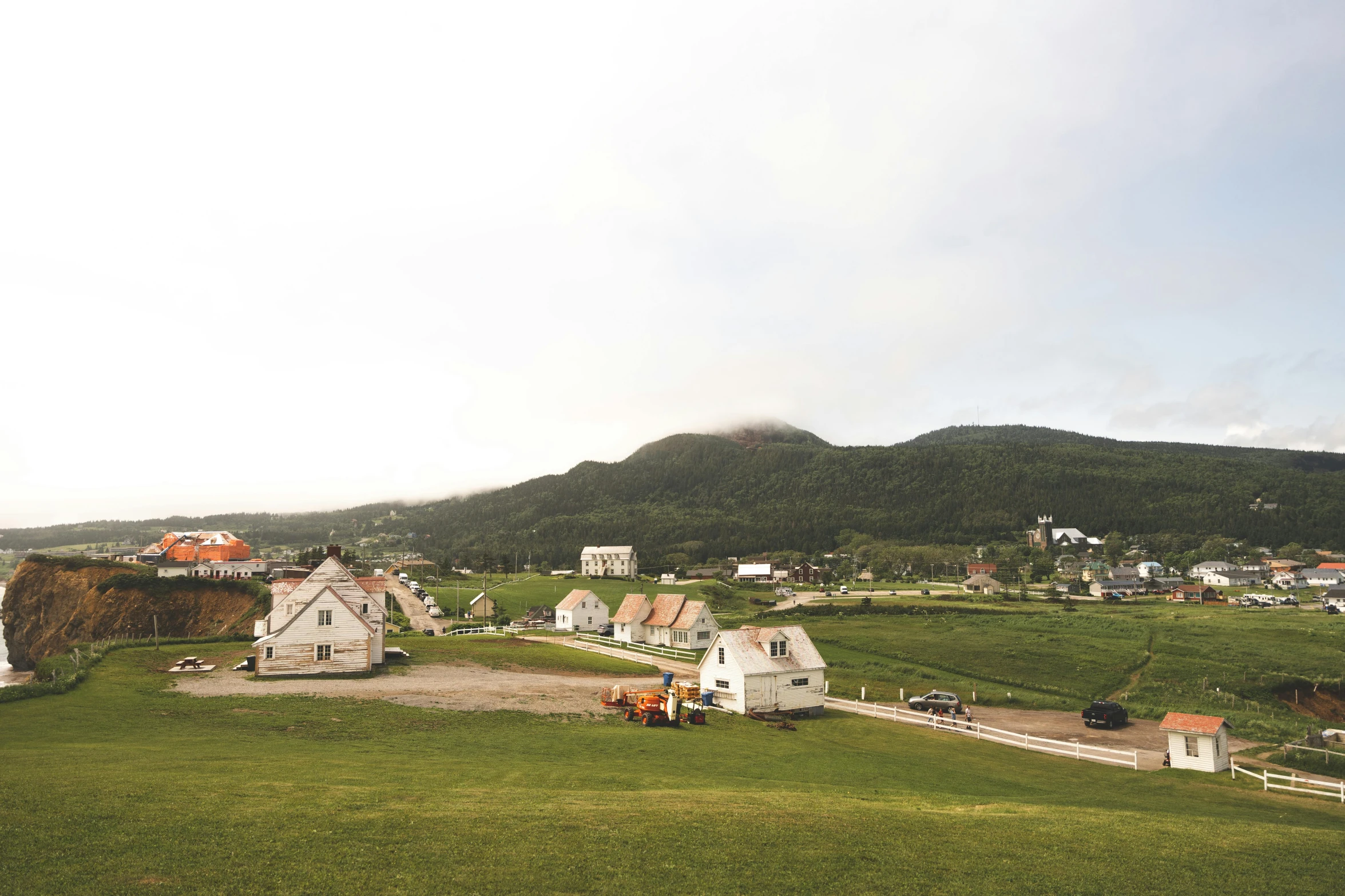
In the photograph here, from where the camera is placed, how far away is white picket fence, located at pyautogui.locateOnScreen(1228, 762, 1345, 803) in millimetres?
28625

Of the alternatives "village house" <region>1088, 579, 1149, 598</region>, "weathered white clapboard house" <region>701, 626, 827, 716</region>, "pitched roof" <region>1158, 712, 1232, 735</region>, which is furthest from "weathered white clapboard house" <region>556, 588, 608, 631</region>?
"village house" <region>1088, 579, 1149, 598</region>

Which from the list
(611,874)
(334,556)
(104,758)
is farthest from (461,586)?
(611,874)

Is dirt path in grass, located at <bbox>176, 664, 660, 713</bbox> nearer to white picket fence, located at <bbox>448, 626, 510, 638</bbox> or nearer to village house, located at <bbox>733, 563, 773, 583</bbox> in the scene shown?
white picket fence, located at <bbox>448, 626, 510, 638</bbox>

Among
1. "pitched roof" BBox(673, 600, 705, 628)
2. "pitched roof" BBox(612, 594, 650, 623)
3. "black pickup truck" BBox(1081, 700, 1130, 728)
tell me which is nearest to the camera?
"black pickup truck" BBox(1081, 700, 1130, 728)

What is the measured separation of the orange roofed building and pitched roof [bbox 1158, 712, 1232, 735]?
131 meters

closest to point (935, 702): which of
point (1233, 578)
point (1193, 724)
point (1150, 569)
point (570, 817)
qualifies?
point (1193, 724)

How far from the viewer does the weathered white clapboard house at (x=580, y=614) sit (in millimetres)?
88938

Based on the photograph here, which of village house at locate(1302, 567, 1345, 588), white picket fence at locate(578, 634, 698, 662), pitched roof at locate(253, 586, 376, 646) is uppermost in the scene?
pitched roof at locate(253, 586, 376, 646)

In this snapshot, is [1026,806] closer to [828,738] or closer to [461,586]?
[828,738]

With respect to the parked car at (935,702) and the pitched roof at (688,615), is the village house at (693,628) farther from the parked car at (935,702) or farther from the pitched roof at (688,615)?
the parked car at (935,702)

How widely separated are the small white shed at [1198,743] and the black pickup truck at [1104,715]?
10.9 m

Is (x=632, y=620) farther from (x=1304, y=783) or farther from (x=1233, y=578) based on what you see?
(x=1233, y=578)

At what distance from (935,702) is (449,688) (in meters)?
30.0

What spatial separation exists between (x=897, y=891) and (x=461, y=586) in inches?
4906
